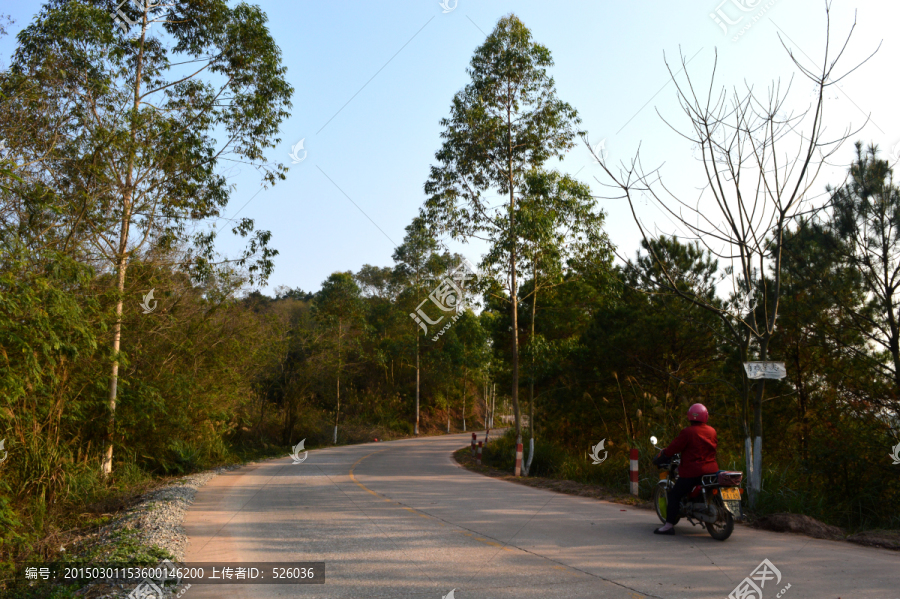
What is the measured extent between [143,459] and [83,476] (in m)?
4.35

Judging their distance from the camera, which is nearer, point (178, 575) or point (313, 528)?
point (178, 575)

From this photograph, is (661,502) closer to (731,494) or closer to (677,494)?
(677,494)

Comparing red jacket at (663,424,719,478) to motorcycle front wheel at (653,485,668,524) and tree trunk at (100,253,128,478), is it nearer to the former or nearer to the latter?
motorcycle front wheel at (653,485,668,524)

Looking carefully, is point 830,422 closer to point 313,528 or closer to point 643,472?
point 643,472

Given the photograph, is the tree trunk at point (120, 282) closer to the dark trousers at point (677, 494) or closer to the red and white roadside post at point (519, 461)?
the red and white roadside post at point (519, 461)

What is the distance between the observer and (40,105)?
11789 millimetres

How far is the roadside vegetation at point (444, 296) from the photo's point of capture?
10.3 meters

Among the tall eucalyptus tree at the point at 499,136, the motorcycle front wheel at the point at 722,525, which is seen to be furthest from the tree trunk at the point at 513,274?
the motorcycle front wheel at the point at 722,525

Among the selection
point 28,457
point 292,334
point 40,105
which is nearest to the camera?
point 28,457

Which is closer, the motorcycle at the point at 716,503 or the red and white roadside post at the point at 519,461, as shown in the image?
the motorcycle at the point at 716,503

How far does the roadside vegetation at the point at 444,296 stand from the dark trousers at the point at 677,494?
2595mm

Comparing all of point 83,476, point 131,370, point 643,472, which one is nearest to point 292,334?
point 131,370

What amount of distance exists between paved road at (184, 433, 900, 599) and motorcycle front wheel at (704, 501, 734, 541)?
119 mm

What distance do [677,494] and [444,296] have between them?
16.7 metres
